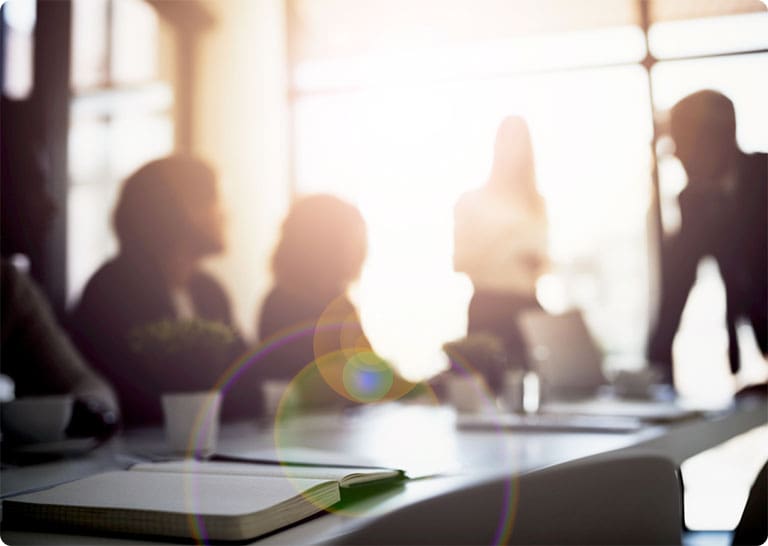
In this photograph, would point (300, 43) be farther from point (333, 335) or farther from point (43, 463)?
point (43, 463)

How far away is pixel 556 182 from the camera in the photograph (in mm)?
4496

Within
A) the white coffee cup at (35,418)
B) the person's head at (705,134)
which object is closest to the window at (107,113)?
the white coffee cup at (35,418)

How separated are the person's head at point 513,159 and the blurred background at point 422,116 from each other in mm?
435

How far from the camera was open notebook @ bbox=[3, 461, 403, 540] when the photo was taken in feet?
1.81

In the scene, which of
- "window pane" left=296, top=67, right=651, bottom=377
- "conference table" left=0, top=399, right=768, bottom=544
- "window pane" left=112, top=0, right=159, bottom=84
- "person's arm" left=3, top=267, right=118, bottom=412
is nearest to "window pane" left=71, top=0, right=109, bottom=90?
"window pane" left=112, top=0, right=159, bottom=84

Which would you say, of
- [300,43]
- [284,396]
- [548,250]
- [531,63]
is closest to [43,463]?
[284,396]

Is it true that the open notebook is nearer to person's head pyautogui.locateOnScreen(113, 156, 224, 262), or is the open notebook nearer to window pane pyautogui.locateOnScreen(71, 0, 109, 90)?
person's head pyautogui.locateOnScreen(113, 156, 224, 262)

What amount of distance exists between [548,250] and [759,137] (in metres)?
1.42

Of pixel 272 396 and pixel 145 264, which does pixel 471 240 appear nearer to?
pixel 145 264

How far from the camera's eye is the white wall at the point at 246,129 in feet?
14.6

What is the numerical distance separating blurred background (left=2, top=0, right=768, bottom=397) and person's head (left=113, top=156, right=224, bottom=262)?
0.75 metres

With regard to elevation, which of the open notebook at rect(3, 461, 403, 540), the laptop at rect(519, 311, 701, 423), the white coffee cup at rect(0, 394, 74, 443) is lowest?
the laptop at rect(519, 311, 701, 423)

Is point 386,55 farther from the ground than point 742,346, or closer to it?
farther from the ground

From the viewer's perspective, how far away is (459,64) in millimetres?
4785
